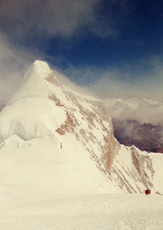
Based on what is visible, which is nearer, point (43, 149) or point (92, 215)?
point (92, 215)

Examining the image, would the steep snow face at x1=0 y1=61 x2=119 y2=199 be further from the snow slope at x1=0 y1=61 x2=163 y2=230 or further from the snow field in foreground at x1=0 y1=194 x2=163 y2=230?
the snow field in foreground at x1=0 y1=194 x2=163 y2=230

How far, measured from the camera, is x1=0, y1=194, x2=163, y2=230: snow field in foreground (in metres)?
13.0

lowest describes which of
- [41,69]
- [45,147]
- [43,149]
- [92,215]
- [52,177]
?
[92,215]

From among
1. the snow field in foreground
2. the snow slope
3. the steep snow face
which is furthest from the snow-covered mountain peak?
the snow field in foreground

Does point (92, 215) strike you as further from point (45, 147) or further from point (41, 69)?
point (41, 69)

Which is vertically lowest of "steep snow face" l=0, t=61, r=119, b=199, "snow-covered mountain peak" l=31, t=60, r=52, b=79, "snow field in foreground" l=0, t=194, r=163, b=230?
"snow field in foreground" l=0, t=194, r=163, b=230

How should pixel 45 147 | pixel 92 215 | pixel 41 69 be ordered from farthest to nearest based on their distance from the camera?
pixel 41 69 → pixel 45 147 → pixel 92 215

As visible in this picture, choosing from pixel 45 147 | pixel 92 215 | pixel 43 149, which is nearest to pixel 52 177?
pixel 43 149

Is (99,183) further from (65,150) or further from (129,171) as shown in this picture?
(129,171)

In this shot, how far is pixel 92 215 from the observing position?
1510 centimetres

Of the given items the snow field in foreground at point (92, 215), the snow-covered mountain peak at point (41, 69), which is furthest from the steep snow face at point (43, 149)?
the snow field in foreground at point (92, 215)

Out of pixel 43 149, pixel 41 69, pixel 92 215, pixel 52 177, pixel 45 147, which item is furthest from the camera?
pixel 41 69

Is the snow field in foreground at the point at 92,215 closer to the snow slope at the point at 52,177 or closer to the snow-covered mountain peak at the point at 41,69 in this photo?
the snow slope at the point at 52,177

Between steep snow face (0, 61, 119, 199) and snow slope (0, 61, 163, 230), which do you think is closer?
snow slope (0, 61, 163, 230)
